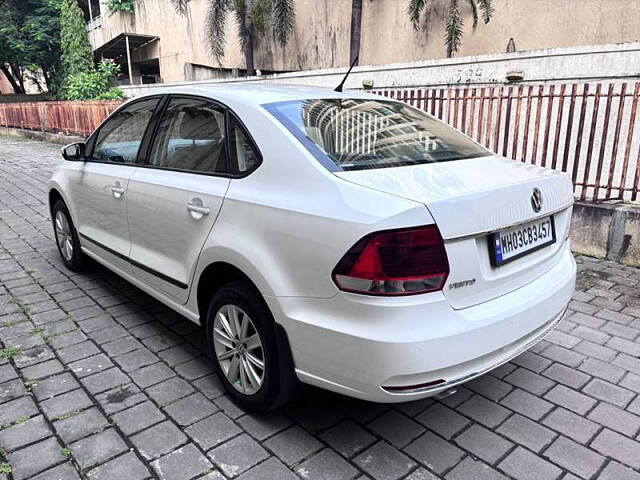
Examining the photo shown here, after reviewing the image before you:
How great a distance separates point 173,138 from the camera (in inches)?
127

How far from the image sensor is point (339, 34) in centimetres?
1748

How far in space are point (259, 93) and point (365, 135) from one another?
693 millimetres

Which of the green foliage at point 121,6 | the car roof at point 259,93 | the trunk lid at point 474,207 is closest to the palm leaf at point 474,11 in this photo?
the car roof at point 259,93

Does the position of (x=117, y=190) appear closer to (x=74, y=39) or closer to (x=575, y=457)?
(x=575, y=457)

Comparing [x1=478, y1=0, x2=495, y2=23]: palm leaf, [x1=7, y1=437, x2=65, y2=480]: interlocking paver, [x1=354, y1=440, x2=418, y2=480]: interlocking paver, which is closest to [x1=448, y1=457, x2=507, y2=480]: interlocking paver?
[x1=354, y1=440, x2=418, y2=480]: interlocking paver

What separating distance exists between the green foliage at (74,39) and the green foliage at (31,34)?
3.21m

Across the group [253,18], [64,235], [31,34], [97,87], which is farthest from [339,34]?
[31,34]

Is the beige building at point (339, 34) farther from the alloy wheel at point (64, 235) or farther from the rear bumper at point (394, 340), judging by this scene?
the alloy wheel at point (64, 235)

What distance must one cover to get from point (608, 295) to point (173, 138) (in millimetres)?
3646

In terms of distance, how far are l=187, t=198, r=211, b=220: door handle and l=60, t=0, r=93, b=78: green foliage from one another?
26.3m

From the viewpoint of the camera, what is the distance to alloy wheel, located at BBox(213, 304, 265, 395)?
8.39ft

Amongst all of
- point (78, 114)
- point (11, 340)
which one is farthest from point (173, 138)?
point (78, 114)

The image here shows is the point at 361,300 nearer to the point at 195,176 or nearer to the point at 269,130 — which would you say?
the point at 269,130

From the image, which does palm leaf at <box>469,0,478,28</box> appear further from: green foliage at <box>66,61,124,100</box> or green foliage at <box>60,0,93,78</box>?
green foliage at <box>60,0,93,78</box>
